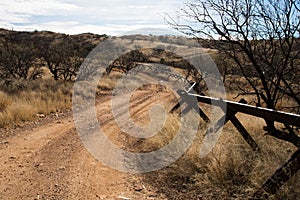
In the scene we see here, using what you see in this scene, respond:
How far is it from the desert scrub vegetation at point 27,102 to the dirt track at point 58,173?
1780 millimetres

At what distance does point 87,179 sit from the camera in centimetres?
495

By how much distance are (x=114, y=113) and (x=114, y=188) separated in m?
5.86

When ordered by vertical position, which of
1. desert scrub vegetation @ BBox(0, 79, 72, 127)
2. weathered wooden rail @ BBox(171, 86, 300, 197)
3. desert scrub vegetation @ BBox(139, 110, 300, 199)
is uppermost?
weathered wooden rail @ BBox(171, 86, 300, 197)

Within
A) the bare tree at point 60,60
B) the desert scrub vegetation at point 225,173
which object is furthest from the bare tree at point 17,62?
the desert scrub vegetation at point 225,173

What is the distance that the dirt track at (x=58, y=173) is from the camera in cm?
449

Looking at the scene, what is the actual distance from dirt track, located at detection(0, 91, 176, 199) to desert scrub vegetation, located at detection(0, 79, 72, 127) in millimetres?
1780

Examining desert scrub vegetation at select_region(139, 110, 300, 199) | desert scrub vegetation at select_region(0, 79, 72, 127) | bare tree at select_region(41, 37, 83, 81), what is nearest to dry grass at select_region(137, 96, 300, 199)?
desert scrub vegetation at select_region(139, 110, 300, 199)

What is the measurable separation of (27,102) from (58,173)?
22.7 ft

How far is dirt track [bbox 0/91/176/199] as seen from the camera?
4.49 meters

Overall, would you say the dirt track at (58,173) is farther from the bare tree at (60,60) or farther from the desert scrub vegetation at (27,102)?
the bare tree at (60,60)

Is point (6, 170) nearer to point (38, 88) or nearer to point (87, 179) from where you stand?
point (87, 179)

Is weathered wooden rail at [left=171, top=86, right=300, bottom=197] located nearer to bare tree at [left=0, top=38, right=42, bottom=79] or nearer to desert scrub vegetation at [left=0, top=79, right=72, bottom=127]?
desert scrub vegetation at [left=0, top=79, right=72, bottom=127]

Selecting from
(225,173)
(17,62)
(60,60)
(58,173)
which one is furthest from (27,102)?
(17,62)

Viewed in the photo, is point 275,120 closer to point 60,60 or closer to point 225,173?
point 225,173
